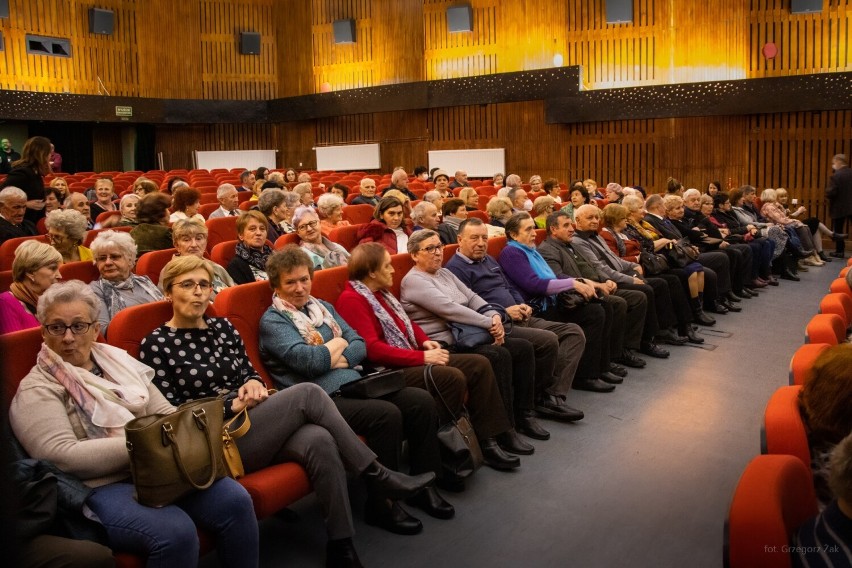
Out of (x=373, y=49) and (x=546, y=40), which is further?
(x=373, y=49)

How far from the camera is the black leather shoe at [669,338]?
5746mm

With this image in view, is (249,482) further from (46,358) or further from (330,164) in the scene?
(330,164)

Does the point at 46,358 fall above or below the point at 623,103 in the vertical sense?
below

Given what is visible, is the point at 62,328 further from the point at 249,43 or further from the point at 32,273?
the point at 249,43

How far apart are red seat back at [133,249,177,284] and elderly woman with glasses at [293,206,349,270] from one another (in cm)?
88

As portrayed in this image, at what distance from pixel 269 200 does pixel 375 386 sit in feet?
8.94

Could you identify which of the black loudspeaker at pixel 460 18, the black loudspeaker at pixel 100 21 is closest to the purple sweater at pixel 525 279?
the black loudspeaker at pixel 460 18

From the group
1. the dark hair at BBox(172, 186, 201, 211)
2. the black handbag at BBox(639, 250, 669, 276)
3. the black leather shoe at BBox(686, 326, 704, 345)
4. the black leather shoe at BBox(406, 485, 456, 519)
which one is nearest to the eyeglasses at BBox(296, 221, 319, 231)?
the dark hair at BBox(172, 186, 201, 211)

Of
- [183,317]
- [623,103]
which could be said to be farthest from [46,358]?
[623,103]

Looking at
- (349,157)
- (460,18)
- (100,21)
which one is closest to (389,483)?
(460,18)

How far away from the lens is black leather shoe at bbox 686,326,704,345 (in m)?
5.76

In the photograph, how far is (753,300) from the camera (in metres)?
7.31

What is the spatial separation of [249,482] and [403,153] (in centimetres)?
1308

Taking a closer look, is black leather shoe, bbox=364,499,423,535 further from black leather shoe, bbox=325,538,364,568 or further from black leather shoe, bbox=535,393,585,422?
black leather shoe, bbox=535,393,585,422
